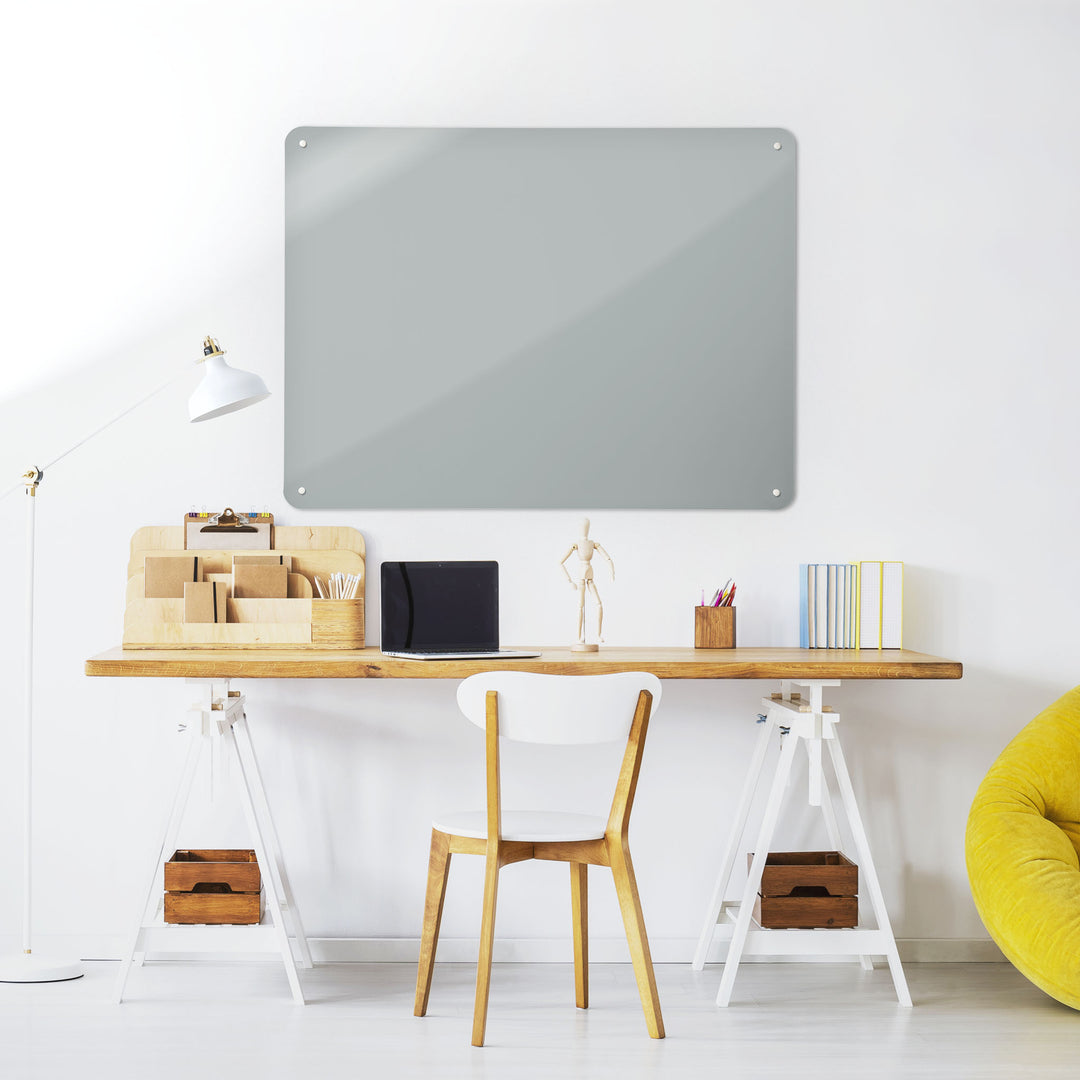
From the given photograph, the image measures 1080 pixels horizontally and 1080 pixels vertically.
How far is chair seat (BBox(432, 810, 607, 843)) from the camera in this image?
7.42 ft

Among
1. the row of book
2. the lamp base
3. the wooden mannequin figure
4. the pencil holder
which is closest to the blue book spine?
the row of book

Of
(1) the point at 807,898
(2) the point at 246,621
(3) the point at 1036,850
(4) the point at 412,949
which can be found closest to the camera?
(3) the point at 1036,850

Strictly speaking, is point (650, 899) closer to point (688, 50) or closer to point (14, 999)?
point (14, 999)

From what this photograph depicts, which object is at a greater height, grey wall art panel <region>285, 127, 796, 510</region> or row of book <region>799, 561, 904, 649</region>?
grey wall art panel <region>285, 127, 796, 510</region>

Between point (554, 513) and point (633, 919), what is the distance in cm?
108

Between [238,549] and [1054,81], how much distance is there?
2478 mm

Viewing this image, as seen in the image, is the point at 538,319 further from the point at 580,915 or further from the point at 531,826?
the point at 580,915

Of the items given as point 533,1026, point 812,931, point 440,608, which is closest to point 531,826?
point 533,1026

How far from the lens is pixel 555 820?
7.84 feet

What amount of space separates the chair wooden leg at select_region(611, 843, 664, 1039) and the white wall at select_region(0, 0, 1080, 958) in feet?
1.94

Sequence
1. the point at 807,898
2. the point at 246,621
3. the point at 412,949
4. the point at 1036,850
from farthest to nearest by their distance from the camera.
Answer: the point at 412,949 < the point at 246,621 < the point at 807,898 < the point at 1036,850

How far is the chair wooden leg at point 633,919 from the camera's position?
2271 millimetres

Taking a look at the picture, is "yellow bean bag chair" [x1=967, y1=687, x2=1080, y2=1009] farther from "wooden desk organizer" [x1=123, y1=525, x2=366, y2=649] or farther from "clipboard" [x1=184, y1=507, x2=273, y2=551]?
"clipboard" [x1=184, y1=507, x2=273, y2=551]

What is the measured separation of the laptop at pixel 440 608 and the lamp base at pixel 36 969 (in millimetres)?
1117
